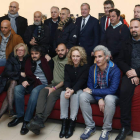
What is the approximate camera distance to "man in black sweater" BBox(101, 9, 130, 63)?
3016 millimetres

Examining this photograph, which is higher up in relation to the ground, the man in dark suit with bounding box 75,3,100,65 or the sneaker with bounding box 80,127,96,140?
the man in dark suit with bounding box 75,3,100,65

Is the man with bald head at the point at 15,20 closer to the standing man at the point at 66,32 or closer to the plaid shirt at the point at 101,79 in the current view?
the standing man at the point at 66,32

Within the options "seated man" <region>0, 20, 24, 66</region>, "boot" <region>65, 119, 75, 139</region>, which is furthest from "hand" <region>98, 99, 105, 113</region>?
"seated man" <region>0, 20, 24, 66</region>

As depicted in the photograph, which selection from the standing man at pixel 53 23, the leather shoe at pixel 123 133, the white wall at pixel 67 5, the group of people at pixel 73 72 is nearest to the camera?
the leather shoe at pixel 123 133

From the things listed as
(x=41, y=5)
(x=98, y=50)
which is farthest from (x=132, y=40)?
(x=41, y=5)

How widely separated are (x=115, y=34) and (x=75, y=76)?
976 millimetres

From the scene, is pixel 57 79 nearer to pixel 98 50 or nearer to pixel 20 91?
pixel 20 91

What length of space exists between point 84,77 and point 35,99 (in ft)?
2.55

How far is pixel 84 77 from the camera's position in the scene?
274 centimetres

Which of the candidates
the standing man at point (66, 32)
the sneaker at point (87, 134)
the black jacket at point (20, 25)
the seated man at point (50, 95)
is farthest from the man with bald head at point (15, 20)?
the sneaker at point (87, 134)

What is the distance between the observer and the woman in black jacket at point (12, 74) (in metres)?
2.92

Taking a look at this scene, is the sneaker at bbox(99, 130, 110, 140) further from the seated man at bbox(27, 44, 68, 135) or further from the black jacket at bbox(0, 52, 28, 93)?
the black jacket at bbox(0, 52, 28, 93)

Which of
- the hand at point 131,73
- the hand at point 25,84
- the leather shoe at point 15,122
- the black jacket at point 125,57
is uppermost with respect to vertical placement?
the black jacket at point 125,57

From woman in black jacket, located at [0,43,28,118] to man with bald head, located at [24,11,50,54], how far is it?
0.36m
